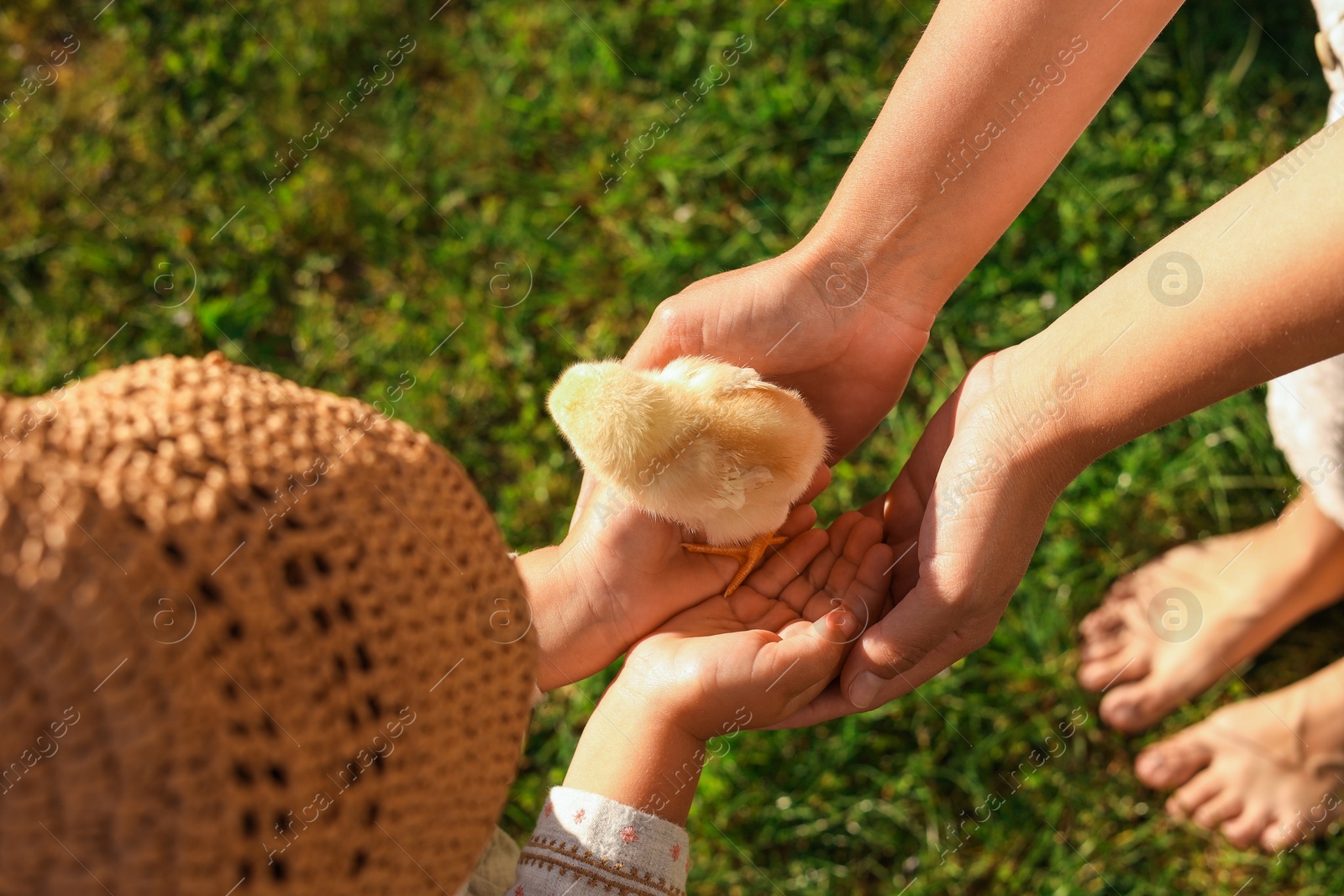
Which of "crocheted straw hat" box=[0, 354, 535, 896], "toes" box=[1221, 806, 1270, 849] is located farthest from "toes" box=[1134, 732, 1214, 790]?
"crocheted straw hat" box=[0, 354, 535, 896]

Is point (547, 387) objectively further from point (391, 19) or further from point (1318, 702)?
point (1318, 702)

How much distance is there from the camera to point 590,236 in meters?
3.12

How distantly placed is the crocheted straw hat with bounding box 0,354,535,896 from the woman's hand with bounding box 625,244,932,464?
44.3 inches

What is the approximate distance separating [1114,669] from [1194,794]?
0.38 meters

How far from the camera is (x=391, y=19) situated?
3258 millimetres

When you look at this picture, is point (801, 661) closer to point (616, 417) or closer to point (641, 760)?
point (641, 760)

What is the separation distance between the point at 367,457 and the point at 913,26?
9.13ft

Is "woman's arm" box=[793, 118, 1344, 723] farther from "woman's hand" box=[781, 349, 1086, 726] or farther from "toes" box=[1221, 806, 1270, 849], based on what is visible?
"toes" box=[1221, 806, 1270, 849]

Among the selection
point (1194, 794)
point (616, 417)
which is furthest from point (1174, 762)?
point (616, 417)

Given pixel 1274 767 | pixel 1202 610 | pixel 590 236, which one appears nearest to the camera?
pixel 1274 767

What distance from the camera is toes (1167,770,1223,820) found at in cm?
242

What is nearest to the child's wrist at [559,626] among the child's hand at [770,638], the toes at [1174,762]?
the child's hand at [770,638]

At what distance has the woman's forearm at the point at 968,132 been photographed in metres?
1.77

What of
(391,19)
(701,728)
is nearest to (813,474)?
(701,728)
